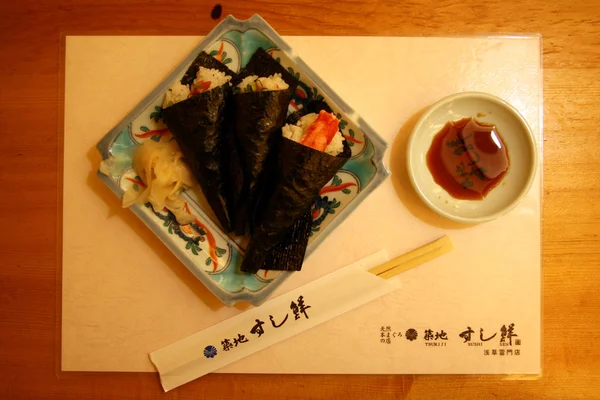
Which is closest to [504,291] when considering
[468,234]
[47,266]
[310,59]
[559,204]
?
[468,234]

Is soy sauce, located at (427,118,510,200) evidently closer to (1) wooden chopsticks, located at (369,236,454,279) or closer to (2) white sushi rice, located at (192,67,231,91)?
(1) wooden chopsticks, located at (369,236,454,279)

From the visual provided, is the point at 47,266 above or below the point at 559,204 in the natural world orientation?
below

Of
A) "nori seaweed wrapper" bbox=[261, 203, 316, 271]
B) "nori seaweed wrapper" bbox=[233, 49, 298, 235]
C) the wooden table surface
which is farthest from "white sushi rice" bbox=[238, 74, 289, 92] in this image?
"nori seaweed wrapper" bbox=[261, 203, 316, 271]

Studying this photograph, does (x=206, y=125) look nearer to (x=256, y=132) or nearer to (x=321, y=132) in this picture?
(x=256, y=132)

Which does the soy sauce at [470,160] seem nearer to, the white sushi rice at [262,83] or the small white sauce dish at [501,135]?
the small white sauce dish at [501,135]

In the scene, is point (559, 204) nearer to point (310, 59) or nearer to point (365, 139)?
point (365, 139)

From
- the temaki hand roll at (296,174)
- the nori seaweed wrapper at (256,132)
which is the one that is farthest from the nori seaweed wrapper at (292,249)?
the nori seaweed wrapper at (256,132)
